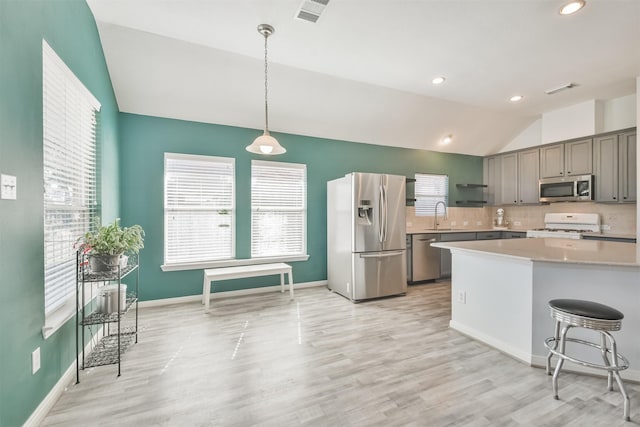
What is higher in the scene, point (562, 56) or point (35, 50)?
point (562, 56)

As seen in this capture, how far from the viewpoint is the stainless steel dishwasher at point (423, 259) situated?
4945 millimetres

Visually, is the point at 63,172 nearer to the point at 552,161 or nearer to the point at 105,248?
the point at 105,248

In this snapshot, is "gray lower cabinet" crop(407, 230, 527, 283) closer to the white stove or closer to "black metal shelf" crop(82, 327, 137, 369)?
the white stove

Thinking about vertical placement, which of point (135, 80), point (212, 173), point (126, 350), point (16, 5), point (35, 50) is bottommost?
point (126, 350)

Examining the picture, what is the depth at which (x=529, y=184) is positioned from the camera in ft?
18.3

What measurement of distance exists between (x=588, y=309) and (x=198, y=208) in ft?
13.7

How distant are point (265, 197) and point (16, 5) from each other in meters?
3.17

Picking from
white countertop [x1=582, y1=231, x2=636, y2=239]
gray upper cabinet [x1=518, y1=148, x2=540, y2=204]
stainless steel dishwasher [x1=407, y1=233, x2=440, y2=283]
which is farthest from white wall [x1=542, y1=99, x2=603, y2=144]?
stainless steel dishwasher [x1=407, y1=233, x2=440, y2=283]

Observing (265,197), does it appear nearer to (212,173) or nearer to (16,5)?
(212,173)

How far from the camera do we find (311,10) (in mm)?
2508

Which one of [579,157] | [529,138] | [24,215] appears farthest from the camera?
[529,138]

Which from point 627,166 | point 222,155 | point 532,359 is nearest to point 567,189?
point 627,166

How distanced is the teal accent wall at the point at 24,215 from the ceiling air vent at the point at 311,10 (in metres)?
1.78

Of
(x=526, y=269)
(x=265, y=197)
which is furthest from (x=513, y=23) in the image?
(x=265, y=197)
